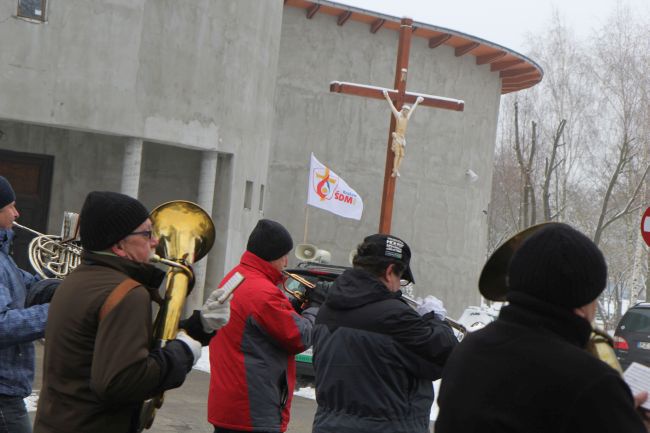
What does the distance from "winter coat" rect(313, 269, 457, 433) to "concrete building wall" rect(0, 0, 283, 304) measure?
12187mm

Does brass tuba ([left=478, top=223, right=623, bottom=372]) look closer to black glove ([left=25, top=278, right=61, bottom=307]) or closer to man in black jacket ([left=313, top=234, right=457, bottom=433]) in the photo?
man in black jacket ([left=313, top=234, right=457, bottom=433])

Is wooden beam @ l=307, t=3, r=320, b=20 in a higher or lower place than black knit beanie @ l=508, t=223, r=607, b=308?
higher

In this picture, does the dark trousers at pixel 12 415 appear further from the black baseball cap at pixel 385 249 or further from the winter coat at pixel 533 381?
the winter coat at pixel 533 381

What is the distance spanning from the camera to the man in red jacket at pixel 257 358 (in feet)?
17.9

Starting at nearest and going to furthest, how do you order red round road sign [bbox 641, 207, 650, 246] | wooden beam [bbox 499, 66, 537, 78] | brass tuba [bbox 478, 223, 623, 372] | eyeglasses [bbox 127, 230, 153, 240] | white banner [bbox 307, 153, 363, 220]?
1. brass tuba [bbox 478, 223, 623, 372]
2. eyeglasses [bbox 127, 230, 153, 240]
3. red round road sign [bbox 641, 207, 650, 246]
4. white banner [bbox 307, 153, 363, 220]
5. wooden beam [bbox 499, 66, 537, 78]

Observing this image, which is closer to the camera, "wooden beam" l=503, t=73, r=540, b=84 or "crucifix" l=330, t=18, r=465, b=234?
"crucifix" l=330, t=18, r=465, b=234

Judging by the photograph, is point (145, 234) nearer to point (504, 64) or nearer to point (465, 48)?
point (465, 48)

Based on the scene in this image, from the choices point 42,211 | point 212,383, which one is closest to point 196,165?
point 42,211

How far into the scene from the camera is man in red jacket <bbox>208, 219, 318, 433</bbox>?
547cm

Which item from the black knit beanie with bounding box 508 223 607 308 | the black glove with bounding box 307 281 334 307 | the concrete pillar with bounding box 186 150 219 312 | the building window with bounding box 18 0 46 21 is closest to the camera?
the black knit beanie with bounding box 508 223 607 308

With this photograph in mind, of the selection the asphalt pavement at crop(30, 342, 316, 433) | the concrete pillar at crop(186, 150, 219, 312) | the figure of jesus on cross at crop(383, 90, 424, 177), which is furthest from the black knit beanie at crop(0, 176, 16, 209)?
the figure of jesus on cross at crop(383, 90, 424, 177)

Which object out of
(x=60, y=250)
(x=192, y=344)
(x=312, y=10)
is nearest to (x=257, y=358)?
(x=60, y=250)

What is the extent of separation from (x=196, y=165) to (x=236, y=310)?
15.0m

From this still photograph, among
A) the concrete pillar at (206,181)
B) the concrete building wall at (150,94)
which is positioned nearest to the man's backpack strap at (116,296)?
the concrete building wall at (150,94)
